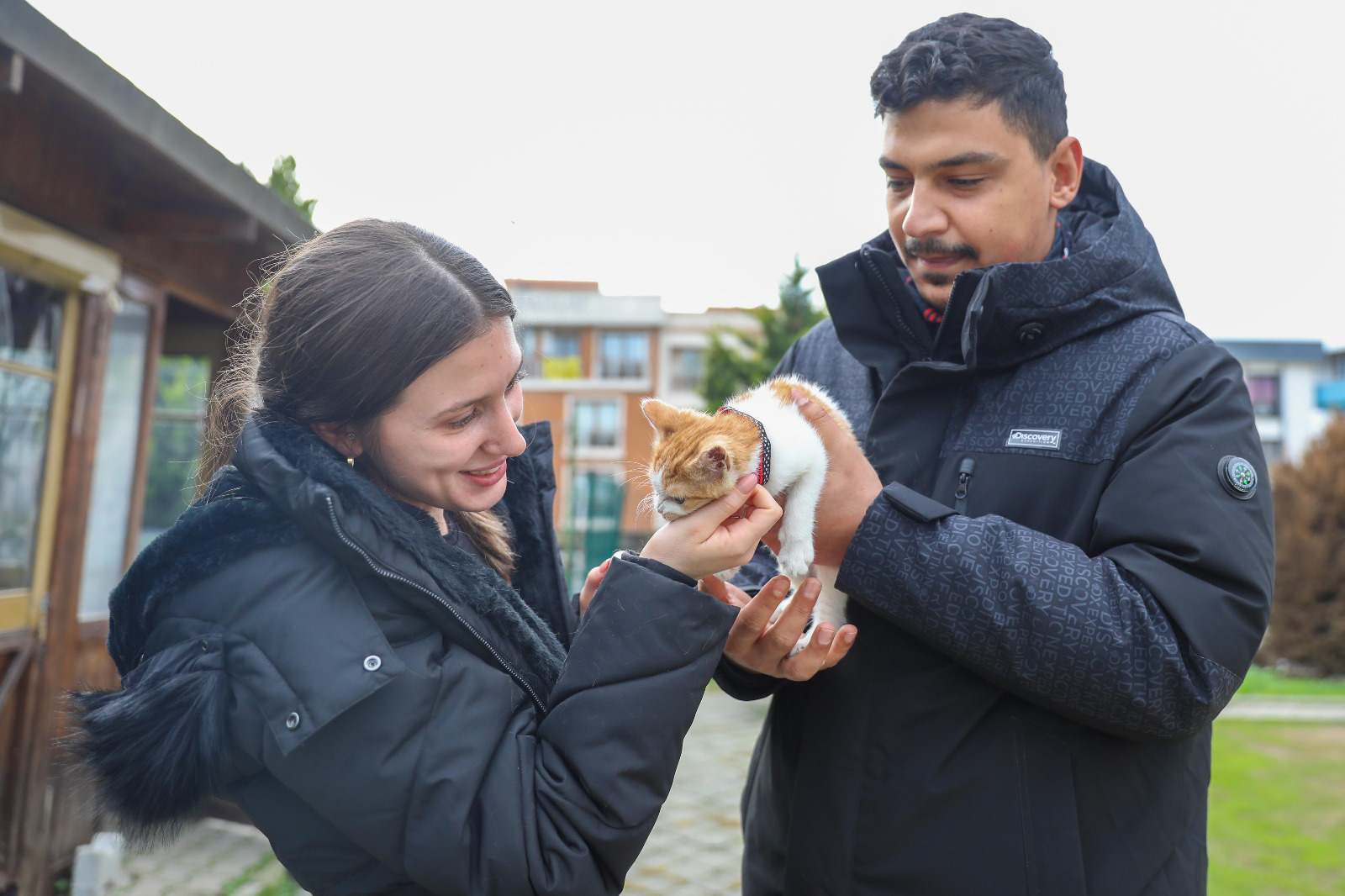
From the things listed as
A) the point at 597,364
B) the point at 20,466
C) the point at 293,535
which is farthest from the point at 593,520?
the point at 597,364

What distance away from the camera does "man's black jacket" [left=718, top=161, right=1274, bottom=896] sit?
1583 mm

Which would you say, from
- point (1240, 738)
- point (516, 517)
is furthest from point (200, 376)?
point (1240, 738)

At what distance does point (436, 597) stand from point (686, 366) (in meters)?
41.9

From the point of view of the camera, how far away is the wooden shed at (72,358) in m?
4.22

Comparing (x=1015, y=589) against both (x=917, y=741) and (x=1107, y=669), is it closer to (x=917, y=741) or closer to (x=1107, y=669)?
(x=1107, y=669)

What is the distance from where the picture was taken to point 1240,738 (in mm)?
8836

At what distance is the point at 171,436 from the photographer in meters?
6.65

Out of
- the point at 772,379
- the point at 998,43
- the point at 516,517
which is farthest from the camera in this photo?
the point at 772,379

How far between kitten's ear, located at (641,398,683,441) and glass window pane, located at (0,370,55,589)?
378 centimetres

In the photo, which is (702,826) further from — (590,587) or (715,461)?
(715,461)

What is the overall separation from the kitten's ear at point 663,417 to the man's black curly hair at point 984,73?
951 millimetres

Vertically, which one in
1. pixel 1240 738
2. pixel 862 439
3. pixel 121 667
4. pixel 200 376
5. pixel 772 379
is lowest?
pixel 1240 738

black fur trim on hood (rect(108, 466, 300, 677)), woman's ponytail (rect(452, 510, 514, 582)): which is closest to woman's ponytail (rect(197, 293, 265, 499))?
black fur trim on hood (rect(108, 466, 300, 677))

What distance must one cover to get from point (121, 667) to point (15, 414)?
3.73 m
